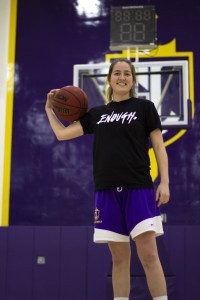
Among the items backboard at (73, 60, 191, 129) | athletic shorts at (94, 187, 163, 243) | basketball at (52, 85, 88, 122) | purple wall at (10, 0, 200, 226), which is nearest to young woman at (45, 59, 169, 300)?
athletic shorts at (94, 187, 163, 243)

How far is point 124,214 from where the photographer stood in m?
2.73

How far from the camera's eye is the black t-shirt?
2773mm

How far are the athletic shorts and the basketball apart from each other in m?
0.65

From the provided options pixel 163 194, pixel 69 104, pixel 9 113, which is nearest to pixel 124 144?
pixel 163 194

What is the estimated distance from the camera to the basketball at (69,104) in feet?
10.3

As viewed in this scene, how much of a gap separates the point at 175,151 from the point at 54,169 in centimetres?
150

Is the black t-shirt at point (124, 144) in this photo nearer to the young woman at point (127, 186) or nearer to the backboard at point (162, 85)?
the young woman at point (127, 186)

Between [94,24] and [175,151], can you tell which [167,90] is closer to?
[175,151]

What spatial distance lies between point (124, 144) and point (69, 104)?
552mm

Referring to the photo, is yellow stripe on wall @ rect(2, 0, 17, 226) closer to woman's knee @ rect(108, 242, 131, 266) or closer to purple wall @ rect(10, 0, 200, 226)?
purple wall @ rect(10, 0, 200, 226)

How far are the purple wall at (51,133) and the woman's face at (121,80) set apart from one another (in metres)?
2.61

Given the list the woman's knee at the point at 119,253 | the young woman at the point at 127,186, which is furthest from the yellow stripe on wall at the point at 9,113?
→ the woman's knee at the point at 119,253

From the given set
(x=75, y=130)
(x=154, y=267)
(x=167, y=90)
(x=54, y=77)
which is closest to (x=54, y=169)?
(x=54, y=77)

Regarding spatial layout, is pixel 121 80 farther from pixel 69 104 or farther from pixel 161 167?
pixel 161 167
